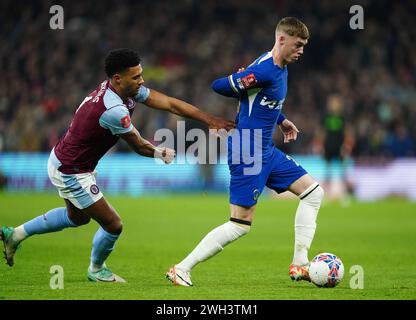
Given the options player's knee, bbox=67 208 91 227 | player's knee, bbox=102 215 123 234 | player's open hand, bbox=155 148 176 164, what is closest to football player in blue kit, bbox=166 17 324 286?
player's open hand, bbox=155 148 176 164

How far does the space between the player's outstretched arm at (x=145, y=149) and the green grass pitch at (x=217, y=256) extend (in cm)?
120

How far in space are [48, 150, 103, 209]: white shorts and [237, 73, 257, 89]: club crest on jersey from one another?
170cm

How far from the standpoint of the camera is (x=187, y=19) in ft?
95.0

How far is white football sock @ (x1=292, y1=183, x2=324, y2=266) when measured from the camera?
8594 millimetres

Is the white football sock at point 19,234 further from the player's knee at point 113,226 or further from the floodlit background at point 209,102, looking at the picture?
the floodlit background at point 209,102

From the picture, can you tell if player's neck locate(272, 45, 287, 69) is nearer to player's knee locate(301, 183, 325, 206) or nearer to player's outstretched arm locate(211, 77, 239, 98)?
player's outstretched arm locate(211, 77, 239, 98)

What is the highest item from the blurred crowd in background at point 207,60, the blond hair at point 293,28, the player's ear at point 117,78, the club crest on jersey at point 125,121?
the blurred crowd in background at point 207,60

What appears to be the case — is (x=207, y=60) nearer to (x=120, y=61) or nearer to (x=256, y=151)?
(x=256, y=151)

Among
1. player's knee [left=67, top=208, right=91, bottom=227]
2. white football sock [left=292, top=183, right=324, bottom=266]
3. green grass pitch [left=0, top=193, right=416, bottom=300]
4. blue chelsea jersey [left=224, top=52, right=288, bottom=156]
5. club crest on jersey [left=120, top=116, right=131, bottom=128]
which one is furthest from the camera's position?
player's knee [left=67, top=208, right=91, bottom=227]

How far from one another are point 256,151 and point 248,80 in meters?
0.73

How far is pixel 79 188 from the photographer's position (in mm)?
8336

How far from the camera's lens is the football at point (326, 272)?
26.5ft

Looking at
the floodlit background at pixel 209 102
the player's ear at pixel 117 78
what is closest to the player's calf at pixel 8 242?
the player's ear at pixel 117 78
